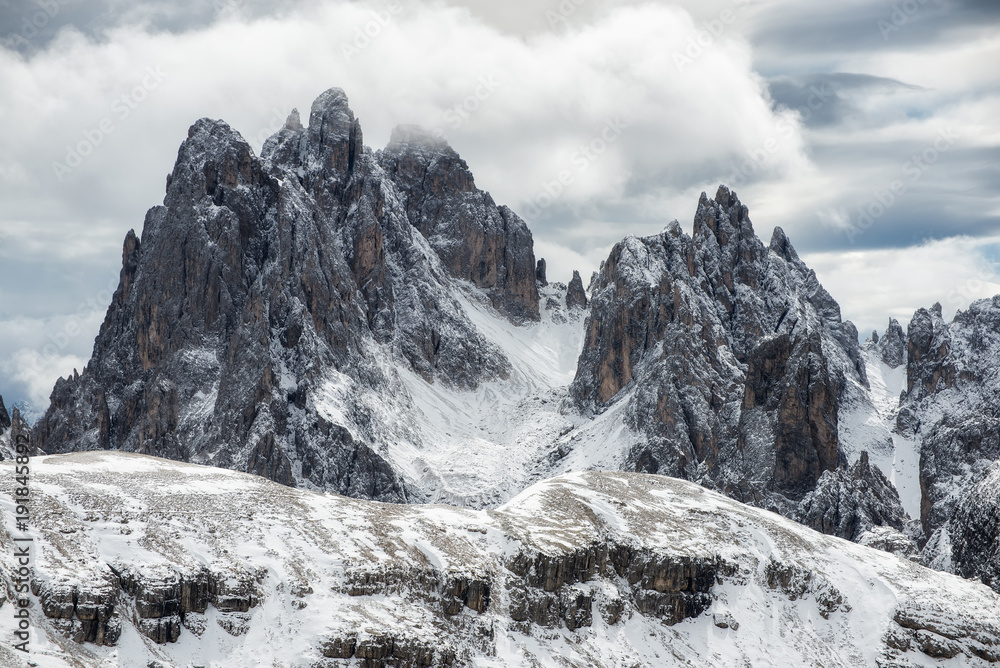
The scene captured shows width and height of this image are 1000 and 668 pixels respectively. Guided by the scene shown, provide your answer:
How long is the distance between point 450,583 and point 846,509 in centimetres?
9023

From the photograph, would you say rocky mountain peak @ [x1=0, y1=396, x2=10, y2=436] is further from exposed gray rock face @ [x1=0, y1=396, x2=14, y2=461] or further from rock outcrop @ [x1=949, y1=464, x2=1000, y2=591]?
rock outcrop @ [x1=949, y1=464, x2=1000, y2=591]

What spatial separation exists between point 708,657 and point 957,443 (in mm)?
99231

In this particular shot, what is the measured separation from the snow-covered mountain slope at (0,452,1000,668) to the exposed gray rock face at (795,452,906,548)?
51.0m

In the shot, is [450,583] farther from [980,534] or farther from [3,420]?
[3,420]

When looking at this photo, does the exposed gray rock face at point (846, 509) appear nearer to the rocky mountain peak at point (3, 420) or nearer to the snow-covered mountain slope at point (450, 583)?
the snow-covered mountain slope at point (450, 583)

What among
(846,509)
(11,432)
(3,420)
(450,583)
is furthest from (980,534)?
(3,420)

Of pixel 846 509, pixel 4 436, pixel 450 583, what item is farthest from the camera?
pixel 4 436

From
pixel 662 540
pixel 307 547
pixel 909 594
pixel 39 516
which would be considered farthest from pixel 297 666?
pixel 909 594

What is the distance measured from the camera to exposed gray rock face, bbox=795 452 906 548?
5817 inches

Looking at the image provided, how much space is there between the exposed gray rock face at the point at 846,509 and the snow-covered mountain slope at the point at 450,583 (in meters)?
51.0

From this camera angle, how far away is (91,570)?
2662 inches

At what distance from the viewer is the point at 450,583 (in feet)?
261

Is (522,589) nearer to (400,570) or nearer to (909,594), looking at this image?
(400,570)

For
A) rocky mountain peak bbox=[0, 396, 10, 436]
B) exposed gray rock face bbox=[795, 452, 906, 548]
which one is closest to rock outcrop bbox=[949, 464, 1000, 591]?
exposed gray rock face bbox=[795, 452, 906, 548]
